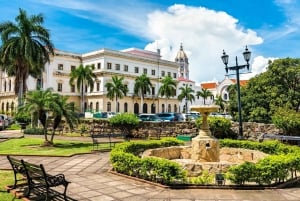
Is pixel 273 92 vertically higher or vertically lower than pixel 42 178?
higher

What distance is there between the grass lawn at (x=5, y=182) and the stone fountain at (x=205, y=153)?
4.48 meters

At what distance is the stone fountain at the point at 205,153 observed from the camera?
905 cm

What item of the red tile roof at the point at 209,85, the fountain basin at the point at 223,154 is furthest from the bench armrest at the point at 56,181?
the red tile roof at the point at 209,85

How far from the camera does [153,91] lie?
215 ft

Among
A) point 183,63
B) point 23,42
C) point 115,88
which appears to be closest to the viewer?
point 23,42

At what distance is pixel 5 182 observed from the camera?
782 cm

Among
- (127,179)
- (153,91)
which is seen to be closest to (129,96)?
(153,91)

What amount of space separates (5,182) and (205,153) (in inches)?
259

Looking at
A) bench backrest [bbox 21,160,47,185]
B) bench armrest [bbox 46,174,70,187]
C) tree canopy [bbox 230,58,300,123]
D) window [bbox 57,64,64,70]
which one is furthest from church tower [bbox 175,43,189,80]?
bench armrest [bbox 46,174,70,187]

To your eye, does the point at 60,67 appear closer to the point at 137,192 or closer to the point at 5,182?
the point at 5,182

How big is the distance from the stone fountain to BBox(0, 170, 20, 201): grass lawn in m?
4.48

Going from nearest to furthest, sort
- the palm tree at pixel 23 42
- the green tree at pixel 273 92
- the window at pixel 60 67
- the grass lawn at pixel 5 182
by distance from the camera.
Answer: the grass lawn at pixel 5 182
the green tree at pixel 273 92
the palm tree at pixel 23 42
the window at pixel 60 67

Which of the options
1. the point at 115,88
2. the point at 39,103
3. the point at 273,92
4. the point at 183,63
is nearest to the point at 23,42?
the point at 39,103

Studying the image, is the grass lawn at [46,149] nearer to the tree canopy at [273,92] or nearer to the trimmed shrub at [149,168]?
the trimmed shrub at [149,168]
